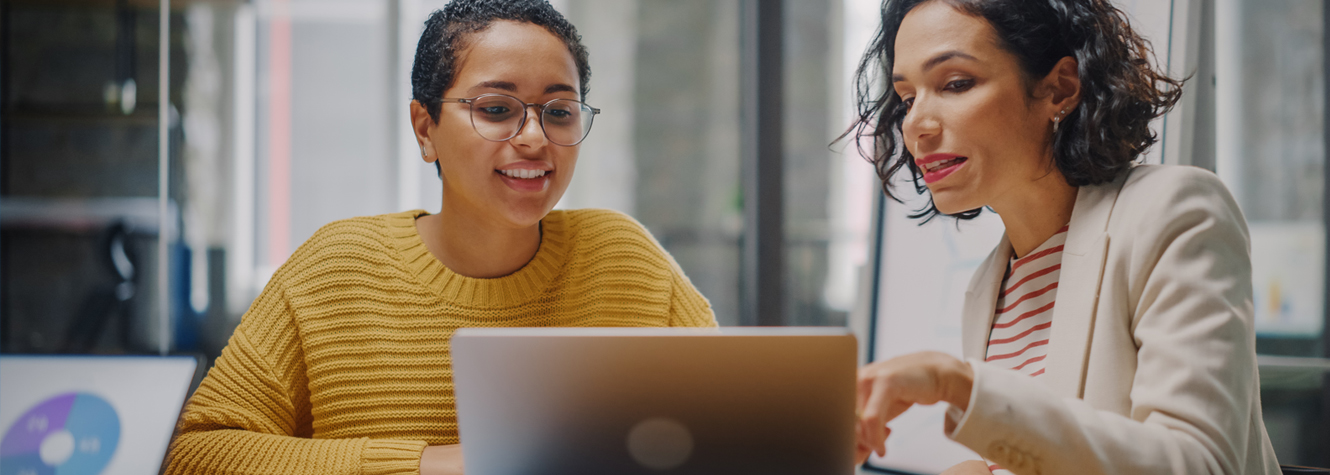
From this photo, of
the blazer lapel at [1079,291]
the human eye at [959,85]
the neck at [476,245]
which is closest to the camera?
the blazer lapel at [1079,291]

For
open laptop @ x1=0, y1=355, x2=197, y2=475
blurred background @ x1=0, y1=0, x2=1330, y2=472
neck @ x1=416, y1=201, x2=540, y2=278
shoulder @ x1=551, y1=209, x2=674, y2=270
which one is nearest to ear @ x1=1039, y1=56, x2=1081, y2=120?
shoulder @ x1=551, y1=209, x2=674, y2=270

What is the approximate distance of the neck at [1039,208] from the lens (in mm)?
995

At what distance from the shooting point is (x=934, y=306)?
5.72 feet

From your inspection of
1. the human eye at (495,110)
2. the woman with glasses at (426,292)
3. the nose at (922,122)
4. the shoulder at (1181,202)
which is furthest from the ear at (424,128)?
the shoulder at (1181,202)

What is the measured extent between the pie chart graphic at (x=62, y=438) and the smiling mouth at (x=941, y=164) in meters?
1.23

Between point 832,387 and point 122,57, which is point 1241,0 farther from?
point 122,57


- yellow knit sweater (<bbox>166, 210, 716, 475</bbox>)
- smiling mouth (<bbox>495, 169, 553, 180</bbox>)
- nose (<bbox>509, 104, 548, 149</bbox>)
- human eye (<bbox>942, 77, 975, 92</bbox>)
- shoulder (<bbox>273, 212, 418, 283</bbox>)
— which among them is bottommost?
yellow knit sweater (<bbox>166, 210, 716, 475</bbox>)

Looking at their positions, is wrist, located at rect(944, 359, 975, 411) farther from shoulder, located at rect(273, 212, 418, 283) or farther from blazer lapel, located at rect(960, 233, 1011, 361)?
shoulder, located at rect(273, 212, 418, 283)

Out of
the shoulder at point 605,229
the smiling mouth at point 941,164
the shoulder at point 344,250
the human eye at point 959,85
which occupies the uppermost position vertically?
the human eye at point 959,85

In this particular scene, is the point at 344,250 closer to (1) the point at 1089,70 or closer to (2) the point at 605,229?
(2) the point at 605,229

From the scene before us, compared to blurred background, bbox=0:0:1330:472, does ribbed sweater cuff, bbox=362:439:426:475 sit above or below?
below

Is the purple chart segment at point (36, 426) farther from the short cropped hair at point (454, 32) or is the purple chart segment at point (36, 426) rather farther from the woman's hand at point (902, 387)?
the woman's hand at point (902, 387)

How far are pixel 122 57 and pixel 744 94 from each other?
95.8 inches

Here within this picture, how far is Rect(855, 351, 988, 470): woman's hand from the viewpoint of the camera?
70 cm
